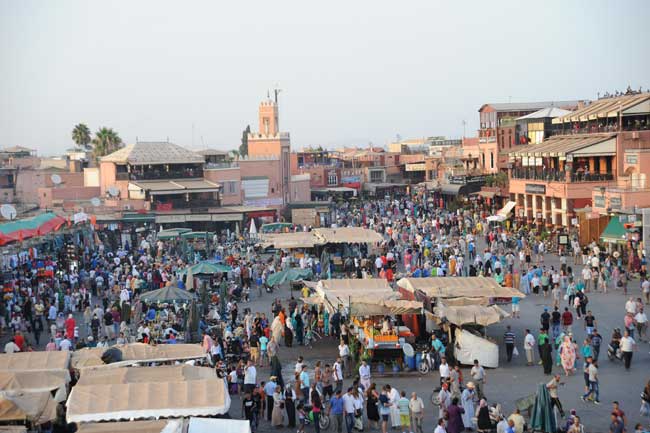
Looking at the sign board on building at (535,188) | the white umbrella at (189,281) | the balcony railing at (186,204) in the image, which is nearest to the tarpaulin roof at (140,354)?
the white umbrella at (189,281)

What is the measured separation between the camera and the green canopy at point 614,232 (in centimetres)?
3566

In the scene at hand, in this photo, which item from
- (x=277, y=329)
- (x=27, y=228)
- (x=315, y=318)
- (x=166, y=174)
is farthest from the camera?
(x=166, y=174)

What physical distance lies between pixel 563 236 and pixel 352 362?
20803mm

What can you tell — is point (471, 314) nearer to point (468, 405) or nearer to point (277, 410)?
point (468, 405)

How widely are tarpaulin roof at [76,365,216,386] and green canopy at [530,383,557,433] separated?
17.7 ft

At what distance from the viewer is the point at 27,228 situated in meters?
36.0

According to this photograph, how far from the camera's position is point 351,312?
2209 cm

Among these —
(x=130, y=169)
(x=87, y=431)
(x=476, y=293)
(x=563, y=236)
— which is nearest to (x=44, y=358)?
(x=87, y=431)

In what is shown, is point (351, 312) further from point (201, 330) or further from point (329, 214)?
point (329, 214)

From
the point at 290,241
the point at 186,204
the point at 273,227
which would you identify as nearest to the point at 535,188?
the point at 273,227

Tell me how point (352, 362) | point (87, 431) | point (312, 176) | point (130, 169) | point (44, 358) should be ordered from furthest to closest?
1. point (312, 176)
2. point (130, 169)
3. point (352, 362)
4. point (44, 358)
5. point (87, 431)

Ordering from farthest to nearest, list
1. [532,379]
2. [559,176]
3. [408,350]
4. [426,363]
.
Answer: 1. [559,176]
2. [408,350]
3. [426,363]
4. [532,379]

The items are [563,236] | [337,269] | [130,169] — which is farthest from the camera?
[130,169]

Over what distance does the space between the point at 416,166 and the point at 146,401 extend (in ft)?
290
